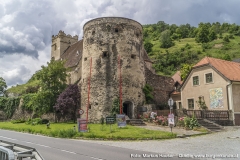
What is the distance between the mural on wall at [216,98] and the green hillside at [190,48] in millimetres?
44472

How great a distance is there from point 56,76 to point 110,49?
397 inches

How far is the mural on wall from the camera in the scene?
24.6 metres

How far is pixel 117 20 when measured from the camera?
100.0ft

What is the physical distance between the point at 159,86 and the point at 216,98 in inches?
490

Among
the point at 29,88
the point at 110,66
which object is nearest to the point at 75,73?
the point at 110,66

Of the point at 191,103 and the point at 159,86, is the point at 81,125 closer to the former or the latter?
the point at 191,103

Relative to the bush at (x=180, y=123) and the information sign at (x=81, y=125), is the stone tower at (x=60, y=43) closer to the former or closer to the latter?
the information sign at (x=81, y=125)

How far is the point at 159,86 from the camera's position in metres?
36.7

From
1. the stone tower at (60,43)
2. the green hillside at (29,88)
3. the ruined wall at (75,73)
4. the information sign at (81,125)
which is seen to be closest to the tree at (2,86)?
the green hillside at (29,88)

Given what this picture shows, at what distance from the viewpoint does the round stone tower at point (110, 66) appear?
28.8 meters

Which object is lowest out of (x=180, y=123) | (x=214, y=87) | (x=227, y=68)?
(x=180, y=123)

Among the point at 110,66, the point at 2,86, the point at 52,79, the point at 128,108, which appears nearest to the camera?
the point at 110,66

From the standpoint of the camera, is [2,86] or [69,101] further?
[2,86]

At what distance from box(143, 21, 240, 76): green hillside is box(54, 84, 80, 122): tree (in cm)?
4910
